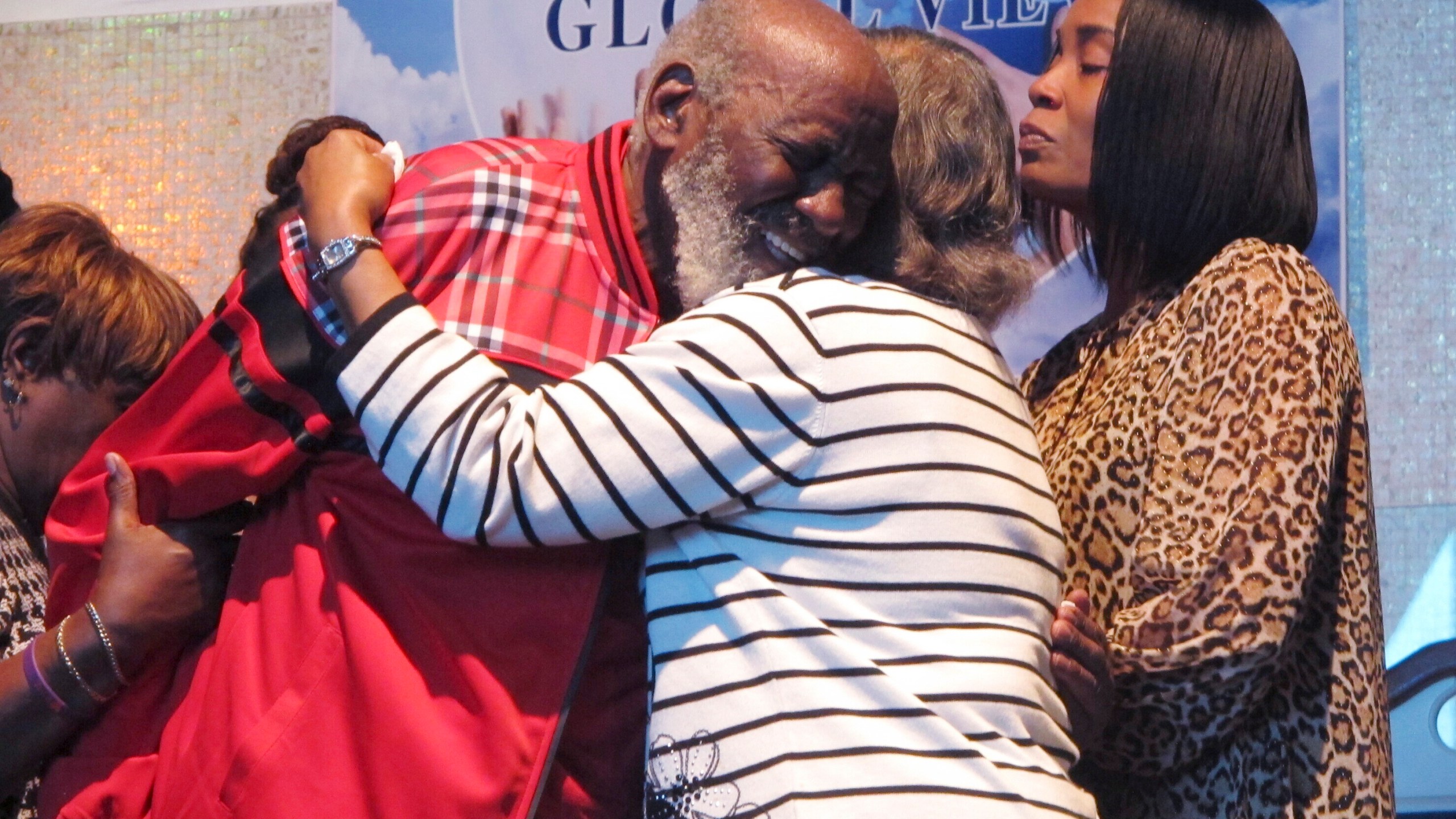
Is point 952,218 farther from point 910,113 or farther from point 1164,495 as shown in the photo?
point 1164,495

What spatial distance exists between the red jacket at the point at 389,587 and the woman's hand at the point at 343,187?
0.9 inches

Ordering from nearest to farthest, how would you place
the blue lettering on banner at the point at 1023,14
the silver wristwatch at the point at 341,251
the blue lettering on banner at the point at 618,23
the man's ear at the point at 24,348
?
the silver wristwatch at the point at 341,251 < the man's ear at the point at 24,348 < the blue lettering on banner at the point at 1023,14 < the blue lettering on banner at the point at 618,23

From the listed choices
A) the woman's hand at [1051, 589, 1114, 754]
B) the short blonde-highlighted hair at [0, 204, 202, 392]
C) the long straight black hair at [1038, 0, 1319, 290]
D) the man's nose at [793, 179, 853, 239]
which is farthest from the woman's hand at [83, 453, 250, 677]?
the long straight black hair at [1038, 0, 1319, 290]

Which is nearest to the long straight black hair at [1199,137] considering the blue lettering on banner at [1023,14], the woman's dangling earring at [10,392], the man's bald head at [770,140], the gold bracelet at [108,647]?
the man's bald head at [770,140]

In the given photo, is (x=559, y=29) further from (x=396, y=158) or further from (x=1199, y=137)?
(x=1199, y=137)

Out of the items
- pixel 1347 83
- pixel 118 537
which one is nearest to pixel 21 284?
pixel 118 537

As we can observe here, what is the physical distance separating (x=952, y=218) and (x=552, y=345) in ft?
1.25

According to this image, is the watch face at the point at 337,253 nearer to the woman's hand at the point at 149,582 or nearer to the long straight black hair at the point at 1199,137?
the woman's hand at the point at 149,582

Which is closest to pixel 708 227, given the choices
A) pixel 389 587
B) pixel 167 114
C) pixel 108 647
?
pixel 389 587

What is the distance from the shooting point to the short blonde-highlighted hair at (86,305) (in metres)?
1.71

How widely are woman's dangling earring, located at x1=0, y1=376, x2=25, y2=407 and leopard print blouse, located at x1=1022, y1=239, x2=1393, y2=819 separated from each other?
1.18 meters

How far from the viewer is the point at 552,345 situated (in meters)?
1.31

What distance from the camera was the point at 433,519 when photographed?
1.22m

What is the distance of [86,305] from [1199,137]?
127 centimetres
